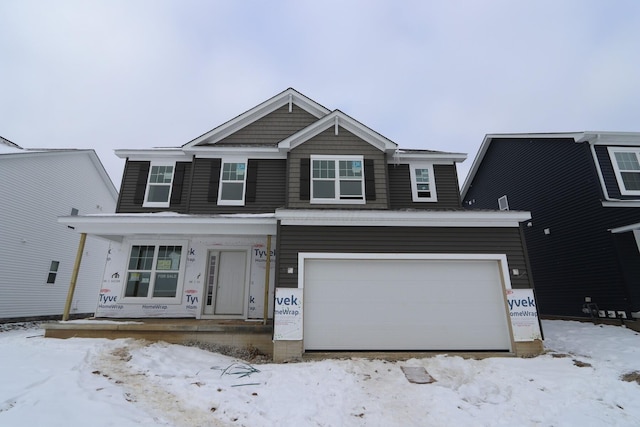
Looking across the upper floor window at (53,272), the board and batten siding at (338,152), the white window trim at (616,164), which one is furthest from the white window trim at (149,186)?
the white window trim at (616,164)

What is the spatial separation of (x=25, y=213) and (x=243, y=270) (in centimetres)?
1160

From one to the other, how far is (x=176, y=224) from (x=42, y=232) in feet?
34.2

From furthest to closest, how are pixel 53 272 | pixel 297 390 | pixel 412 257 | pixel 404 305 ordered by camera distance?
pixel 53 272, pixel 412 257, pixel 404 305, pixel 297 390

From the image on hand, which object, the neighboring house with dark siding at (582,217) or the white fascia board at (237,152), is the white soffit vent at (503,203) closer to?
the neighboring house with dark siding at (582,217)

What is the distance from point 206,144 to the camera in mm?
12023

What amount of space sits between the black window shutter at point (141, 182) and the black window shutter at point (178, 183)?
43.9 inches

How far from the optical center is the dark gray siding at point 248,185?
36.3ft

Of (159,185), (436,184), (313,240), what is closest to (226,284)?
(313,240)

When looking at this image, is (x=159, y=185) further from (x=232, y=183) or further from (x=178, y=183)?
(x=232, y=183)

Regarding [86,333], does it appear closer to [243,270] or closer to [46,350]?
[46,350]

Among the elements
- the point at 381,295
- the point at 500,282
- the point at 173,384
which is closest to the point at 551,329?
the point at 500,282

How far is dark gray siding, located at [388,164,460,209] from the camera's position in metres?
11.7

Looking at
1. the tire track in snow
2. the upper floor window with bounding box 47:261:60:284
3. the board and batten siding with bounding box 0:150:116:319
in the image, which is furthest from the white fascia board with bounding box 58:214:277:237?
the upper floor window with bounding box 47:261:60:284

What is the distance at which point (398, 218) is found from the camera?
820cm
